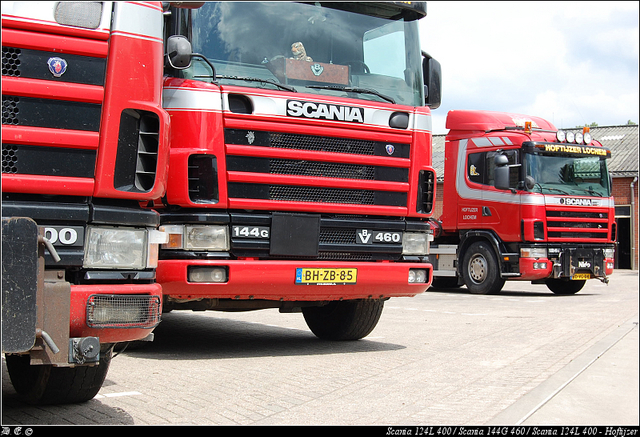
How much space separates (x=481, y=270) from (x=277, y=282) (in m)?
10.9

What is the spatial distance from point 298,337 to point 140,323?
5.01 meters

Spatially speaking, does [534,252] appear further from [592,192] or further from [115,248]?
[115,248]

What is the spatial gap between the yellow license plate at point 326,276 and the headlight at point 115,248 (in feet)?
8.72

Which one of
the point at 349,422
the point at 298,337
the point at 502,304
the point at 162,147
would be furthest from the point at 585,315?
the point at 162,147

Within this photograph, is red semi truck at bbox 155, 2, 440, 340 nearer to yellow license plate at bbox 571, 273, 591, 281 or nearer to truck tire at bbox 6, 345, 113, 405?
truck tire at bbox 6, 345, 113, 405

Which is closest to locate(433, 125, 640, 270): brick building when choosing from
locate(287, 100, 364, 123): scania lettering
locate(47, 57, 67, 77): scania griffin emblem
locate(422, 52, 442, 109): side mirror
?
locate(422, 52, 442, 109): side mirror

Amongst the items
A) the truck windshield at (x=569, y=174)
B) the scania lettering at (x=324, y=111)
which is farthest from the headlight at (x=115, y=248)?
the truck windshield at (x=569, y=174)

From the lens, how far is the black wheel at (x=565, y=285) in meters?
17.3

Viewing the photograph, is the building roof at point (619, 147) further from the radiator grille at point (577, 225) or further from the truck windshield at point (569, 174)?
the radiator grille at point (577, 225)

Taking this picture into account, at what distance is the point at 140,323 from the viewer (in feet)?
13.7

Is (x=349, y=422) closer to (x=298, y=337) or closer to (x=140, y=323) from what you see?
(x=140, y=323)

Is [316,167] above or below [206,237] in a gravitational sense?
above

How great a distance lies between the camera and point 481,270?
55.4ft

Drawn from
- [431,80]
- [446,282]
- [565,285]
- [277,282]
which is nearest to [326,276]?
[277,282]
